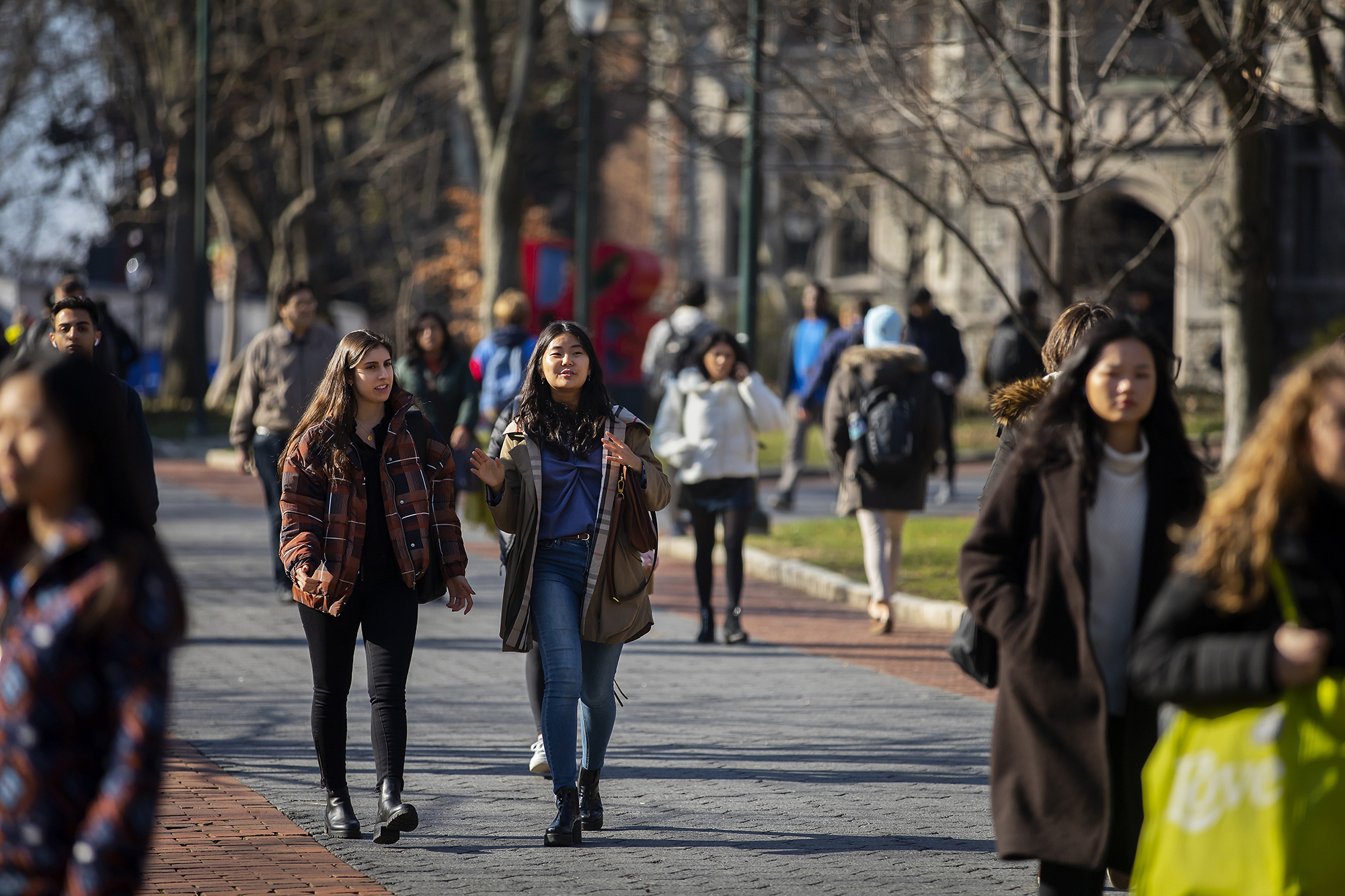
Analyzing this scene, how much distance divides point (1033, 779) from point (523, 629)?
8.05ft

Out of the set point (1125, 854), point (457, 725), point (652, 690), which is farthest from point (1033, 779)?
point (652, 690)

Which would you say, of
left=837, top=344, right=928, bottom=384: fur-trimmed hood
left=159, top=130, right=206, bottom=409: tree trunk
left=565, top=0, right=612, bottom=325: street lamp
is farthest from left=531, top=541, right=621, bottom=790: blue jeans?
left=159, top=130, right=206, bottom=409: tree trunk

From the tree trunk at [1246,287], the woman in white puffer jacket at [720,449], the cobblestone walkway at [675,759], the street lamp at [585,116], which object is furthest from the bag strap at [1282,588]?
the street lamp at [585,116]

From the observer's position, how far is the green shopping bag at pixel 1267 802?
2.84m

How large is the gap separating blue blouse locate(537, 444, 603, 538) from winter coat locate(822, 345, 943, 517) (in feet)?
13.3

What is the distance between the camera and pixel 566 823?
5.53m

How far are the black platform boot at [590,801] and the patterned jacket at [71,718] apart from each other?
10.2 feet

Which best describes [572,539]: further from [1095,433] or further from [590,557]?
[1095,433]

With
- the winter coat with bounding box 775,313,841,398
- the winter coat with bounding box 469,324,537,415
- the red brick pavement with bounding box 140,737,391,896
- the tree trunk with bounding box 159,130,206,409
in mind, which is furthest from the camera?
the tree trunk with bounding box 159,130,206,409

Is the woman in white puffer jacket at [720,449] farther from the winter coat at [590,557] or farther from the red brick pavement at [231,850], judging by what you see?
the red brick pavement at [231,850]

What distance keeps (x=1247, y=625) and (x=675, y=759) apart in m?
4.12

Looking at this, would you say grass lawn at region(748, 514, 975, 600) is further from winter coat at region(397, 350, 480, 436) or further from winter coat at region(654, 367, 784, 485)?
winter coat at region(397, 350, 480, 436)

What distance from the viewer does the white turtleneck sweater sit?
148 inches

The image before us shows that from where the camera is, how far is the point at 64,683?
275 centimetres
